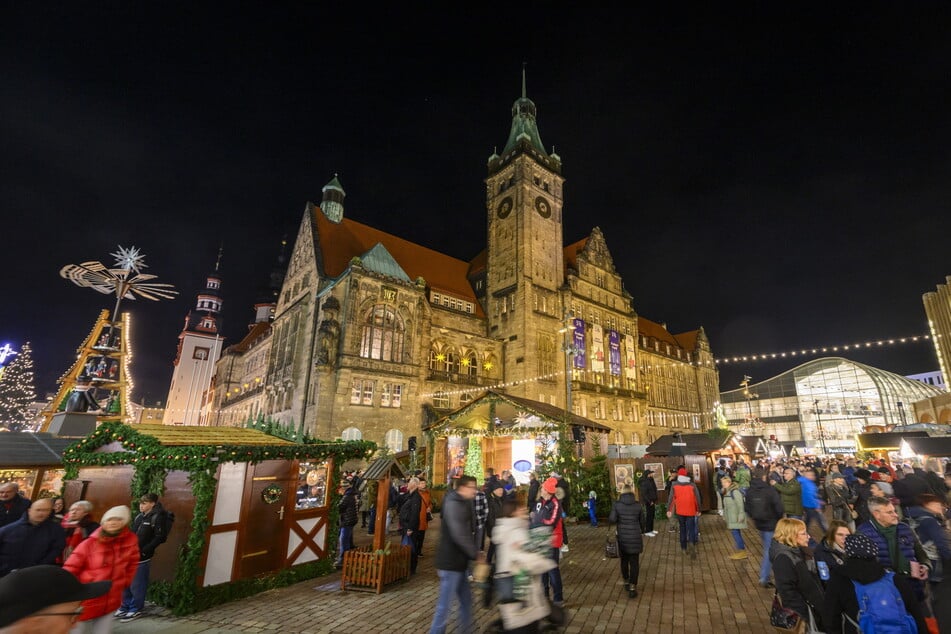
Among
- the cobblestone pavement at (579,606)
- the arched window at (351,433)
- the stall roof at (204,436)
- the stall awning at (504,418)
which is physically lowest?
the cobblestone pavement at (579,606)

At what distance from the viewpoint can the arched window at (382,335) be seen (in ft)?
98.9

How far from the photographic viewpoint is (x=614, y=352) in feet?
141

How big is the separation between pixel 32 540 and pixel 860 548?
9.02 metres

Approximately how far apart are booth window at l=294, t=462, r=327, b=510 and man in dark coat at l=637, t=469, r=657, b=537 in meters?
9.10

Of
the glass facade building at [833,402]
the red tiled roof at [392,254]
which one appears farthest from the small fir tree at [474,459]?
the glass facade building at [833,402]

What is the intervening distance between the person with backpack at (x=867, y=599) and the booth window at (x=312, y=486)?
30.0 feet

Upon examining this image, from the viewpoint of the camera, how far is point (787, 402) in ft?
215

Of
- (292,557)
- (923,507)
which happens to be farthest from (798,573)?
(292,557)

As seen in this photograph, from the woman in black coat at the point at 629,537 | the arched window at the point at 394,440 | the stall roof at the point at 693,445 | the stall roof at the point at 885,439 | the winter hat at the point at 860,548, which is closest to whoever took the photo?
the winter hat at the point at 860,548

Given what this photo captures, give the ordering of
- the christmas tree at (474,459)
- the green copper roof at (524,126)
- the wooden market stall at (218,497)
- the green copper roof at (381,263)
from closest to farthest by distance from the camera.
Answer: the wooden market stall at (218,497) < the christmas tree at (474,459) < the green copper roof at (381,263) < the green copper roof at (524,126)

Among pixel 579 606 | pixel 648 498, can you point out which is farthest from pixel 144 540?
pixel 648 498

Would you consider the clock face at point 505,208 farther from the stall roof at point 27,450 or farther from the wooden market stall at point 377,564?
the wooden market stall at point 377,564

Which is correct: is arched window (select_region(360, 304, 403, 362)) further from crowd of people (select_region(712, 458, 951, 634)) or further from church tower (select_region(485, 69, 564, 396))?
crowd of people (select_region(712, 458, 951, 634))

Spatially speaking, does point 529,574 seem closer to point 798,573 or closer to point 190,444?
point 798,573
